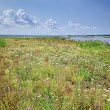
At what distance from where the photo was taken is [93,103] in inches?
233

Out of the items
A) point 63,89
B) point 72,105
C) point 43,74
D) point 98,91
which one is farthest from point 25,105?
point 43,74

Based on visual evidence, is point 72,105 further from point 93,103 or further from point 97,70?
point 97,70

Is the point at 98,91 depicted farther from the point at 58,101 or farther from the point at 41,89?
the point at 41,89

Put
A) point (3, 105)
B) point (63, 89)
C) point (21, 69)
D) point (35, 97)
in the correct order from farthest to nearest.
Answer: point (21, 69), point (63, 89), point (35, 97), point (3, 105)

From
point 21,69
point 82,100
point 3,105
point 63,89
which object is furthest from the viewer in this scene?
point 21,69

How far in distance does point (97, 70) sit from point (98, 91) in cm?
409

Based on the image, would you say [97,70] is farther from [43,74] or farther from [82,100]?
[82,100]

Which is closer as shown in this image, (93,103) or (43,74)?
(93,103)

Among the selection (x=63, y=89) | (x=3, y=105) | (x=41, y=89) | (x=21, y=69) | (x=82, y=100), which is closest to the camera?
(x=3, y=105)

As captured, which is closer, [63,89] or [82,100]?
[82,100]

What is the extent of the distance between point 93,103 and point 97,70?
4.86m

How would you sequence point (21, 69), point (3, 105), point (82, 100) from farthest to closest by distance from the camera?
point (21, 69) < point (82, 100) < point (3, 105)

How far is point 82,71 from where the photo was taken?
9.96 meters

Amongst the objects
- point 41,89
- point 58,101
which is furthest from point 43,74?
point 58,101
